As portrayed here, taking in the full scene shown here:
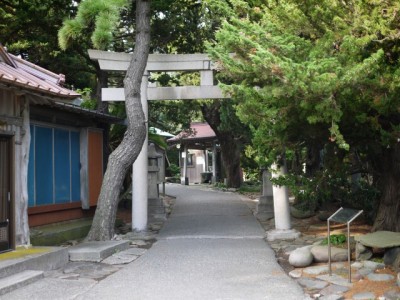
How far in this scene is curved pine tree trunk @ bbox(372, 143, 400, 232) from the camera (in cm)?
907

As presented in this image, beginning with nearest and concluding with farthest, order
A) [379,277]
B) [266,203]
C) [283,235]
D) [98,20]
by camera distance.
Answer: [379,277], [98,20], [283,235], [266,203]

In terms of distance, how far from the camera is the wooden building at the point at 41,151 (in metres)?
8.27

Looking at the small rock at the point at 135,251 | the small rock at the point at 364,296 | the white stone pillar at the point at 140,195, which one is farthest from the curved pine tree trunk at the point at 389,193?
the white stone pillar at the point at 140,195

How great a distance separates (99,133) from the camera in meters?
13.5

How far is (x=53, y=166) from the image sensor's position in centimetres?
1138

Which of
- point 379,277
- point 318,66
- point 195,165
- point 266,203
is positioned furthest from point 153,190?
point 195,165

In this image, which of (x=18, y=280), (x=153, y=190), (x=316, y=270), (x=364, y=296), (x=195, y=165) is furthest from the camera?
(x=195, y=165)

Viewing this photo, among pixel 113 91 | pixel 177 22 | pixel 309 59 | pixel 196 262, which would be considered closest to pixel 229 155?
pixel 177 22

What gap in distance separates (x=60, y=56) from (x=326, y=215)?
10.0 metres

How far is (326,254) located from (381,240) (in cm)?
99

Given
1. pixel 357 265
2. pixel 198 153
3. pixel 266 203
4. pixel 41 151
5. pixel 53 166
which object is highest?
pixel 198 153

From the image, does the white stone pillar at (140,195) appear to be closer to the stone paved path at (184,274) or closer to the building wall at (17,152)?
the stone paved path at (184,274)

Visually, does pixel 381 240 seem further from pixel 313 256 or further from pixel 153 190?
pixel 153 190

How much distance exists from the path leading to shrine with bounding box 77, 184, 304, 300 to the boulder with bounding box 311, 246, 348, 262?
2.44ft
